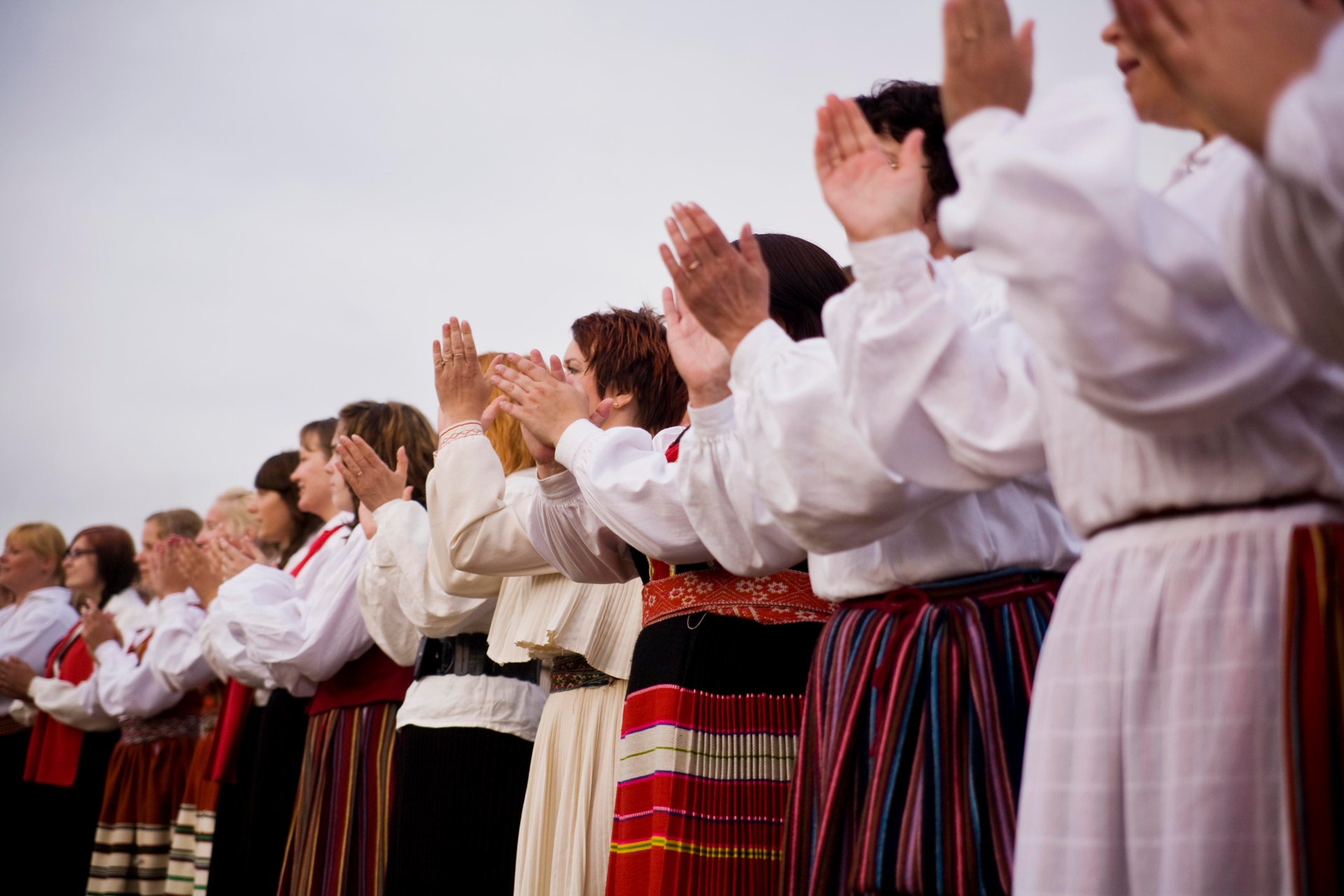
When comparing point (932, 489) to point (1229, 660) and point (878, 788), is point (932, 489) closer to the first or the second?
point (878, 788)

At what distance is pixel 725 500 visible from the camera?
211 cm

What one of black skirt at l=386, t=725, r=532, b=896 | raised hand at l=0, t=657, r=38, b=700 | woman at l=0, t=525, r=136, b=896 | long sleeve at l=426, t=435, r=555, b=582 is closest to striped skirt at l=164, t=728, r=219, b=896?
woman at l=0, t=525, r=136, b=896

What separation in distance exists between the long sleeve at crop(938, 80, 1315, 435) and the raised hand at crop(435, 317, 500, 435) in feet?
7.23

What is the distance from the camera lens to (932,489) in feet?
5.47

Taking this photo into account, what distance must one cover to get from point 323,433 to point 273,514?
57 cm

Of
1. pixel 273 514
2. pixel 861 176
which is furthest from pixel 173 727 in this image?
pixel 861 176

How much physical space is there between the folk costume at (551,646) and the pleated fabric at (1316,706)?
1.83 meters

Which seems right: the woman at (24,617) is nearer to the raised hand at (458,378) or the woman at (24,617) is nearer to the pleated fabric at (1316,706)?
the raised hand at (458,378)

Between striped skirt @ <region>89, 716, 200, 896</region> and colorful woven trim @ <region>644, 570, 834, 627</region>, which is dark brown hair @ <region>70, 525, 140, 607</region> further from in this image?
colorful woven trim @ <region>644, 570, 834, 627</region>

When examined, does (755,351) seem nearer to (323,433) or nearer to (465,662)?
(465,662)

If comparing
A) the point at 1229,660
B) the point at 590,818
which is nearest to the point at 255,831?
the point at 590,818

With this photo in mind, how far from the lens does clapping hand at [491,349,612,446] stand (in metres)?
2.77

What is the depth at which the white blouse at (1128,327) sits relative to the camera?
1169mm

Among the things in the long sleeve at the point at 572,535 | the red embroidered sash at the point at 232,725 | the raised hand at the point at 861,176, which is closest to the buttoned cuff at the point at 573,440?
the long sleeve at the point at 572,535
